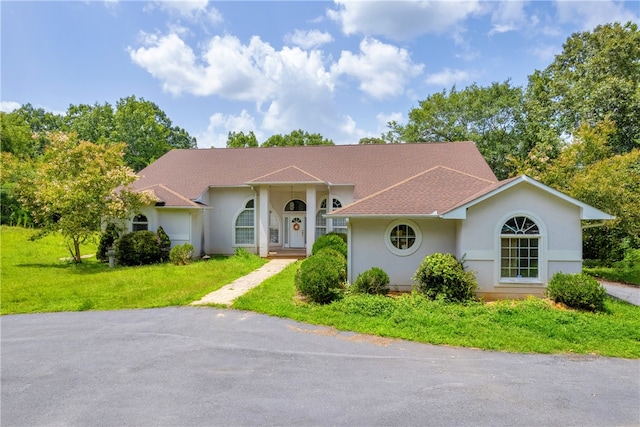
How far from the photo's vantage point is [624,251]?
59.9ft

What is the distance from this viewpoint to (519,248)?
408 inches

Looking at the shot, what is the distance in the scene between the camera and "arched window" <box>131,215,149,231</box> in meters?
17.5

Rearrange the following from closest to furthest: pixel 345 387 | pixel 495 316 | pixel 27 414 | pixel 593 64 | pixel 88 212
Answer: pixel 27 414, pixel 345 387, pixel 495 316, pixel 88 212, pixel 593 64

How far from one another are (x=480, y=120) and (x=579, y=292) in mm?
23967

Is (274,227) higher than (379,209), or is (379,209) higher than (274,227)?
(379,209)

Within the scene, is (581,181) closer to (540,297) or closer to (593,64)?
(540,297)

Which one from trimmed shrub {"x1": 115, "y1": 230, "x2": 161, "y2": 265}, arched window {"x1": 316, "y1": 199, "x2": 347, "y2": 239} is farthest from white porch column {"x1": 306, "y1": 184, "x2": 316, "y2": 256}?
trimmed shrub {"x1": 115, "y1": 230, "x2": 161, "y2": 265}

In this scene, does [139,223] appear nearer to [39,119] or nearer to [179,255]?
[179,255]

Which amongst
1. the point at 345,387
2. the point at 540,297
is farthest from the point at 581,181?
the point at 345,387

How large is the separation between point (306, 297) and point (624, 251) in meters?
18.1

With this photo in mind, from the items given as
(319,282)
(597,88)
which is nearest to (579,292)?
(319,282)

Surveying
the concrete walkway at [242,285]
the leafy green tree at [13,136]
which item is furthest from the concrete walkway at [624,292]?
the leafy green tree at [13,136]

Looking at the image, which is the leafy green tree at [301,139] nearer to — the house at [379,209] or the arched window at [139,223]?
the house at [379,209]

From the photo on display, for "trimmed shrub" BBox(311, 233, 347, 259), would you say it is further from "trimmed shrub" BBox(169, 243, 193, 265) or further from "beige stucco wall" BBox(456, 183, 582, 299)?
"trimmed shrub" BBox(169, 243, 193, 265)
